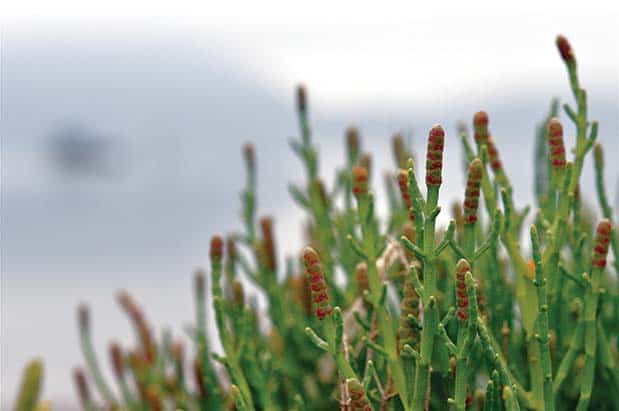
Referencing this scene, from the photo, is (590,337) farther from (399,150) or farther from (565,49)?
(399,150)

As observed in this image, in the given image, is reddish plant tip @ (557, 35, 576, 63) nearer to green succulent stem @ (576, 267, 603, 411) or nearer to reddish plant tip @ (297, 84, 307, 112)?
green succulent stem @ (576, 267, 603, 411)

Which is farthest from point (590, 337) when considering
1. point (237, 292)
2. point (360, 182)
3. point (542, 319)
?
point (237, 292)

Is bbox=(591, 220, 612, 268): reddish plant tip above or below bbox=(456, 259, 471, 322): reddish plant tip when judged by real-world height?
above

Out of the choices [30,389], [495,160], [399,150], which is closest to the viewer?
[30,389]

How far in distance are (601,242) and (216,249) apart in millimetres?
261

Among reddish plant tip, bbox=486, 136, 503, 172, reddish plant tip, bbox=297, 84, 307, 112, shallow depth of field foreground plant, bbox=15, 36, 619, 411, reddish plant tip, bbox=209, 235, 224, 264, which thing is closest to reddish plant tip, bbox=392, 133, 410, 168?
shallow depth of field foreground plant, bbox=15, 36, 619, 411

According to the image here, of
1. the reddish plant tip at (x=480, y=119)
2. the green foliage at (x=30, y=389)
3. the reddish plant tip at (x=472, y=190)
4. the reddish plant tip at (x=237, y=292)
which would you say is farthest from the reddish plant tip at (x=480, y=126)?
the green foliage at (x=30, y=389)

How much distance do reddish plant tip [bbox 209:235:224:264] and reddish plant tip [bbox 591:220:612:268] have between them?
254mm

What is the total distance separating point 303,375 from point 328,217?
0.17 metres

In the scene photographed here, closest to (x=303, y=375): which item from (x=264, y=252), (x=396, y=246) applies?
(x=264, y=252)

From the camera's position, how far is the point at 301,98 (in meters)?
0.95

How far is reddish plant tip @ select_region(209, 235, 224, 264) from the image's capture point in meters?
0.62

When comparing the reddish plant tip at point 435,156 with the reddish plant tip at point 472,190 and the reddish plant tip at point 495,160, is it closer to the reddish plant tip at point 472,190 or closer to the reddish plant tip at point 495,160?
the reddish plant tip at point 472,190

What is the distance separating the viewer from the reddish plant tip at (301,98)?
939 mm
